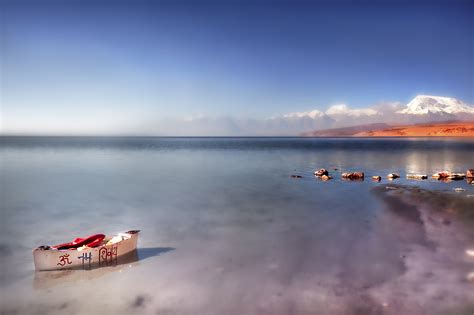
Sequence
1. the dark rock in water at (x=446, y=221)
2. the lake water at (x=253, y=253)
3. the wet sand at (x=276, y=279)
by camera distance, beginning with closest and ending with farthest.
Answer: the wet sand at (x=276, y=279) → the lake water at (x=253, y=253) → the dark rock in water at (x=446, y=221)

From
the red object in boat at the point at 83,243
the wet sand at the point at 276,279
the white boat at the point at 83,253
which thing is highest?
the red object in boat at the point at 83,243

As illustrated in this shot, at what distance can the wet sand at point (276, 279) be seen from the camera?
10.7 meters

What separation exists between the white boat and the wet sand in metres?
0.43

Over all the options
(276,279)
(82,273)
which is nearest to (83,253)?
(82,273)

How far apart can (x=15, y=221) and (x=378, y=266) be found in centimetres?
2225

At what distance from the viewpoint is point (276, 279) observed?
12.5 meters

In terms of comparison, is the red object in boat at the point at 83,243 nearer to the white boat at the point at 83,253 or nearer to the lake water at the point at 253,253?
the white boat at the point at 83,253

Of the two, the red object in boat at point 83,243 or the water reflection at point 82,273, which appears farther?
the red object in boat at point 83,243

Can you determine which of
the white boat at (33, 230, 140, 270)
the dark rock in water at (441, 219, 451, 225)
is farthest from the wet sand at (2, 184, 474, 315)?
the dark rock in water at (441, 219, 451, 225)

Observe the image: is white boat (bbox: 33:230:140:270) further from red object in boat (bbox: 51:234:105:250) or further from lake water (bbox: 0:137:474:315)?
lake water (bbox: 0:137:474:315)

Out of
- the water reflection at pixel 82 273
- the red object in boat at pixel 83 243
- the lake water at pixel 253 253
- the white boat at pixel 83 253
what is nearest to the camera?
the lake water at pixel 253 253

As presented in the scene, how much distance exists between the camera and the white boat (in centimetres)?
1316

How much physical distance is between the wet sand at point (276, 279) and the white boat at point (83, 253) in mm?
430

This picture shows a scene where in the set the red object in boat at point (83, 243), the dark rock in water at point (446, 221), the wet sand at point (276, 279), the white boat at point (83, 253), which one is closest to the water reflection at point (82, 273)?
the wet sand at point (276, 279)
